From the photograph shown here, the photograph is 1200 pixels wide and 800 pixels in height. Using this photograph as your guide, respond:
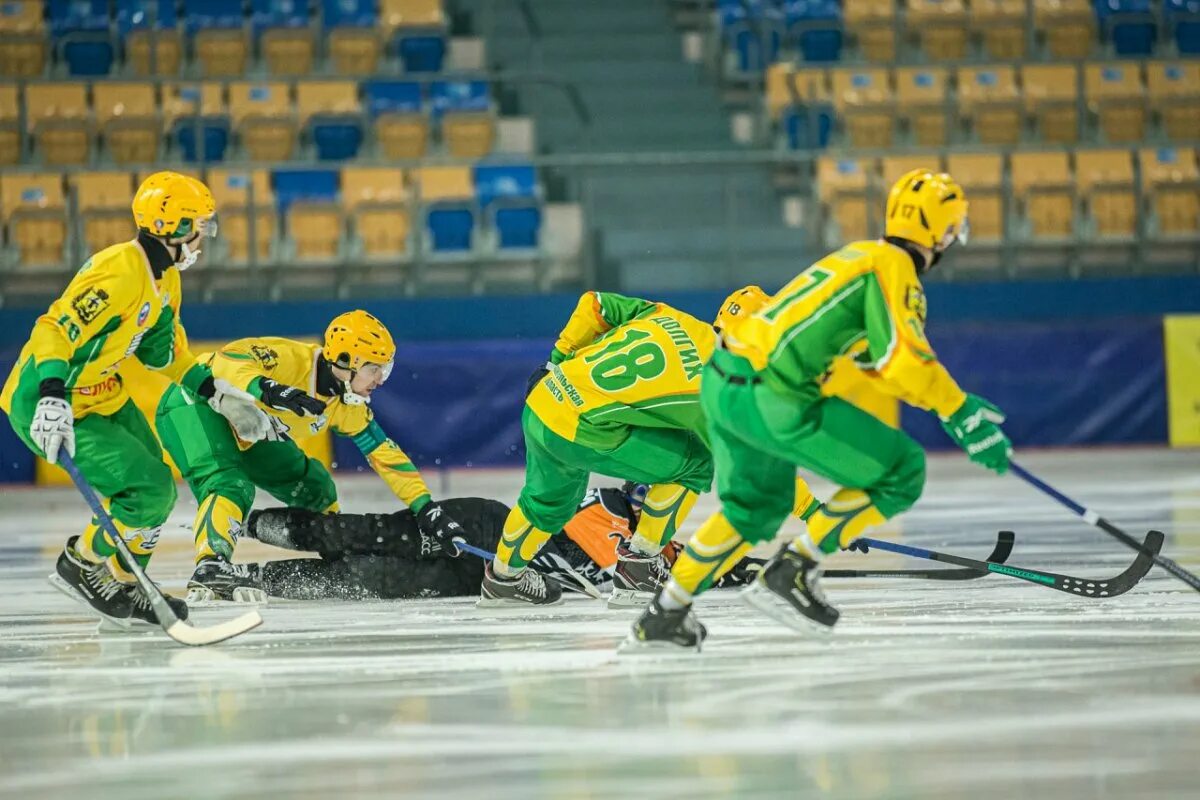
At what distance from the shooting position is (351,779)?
13.1ft

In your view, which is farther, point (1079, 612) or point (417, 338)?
point (417, 338)

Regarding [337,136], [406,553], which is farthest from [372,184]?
[406,553]

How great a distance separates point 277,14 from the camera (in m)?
18.4

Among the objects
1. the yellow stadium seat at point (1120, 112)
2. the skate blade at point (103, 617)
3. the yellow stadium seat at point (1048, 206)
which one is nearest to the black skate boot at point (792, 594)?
the skate blade at point (103, 617)

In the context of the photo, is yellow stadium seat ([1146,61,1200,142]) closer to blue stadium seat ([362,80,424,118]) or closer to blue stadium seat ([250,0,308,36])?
blue stadium seat ([362,80,424,118])

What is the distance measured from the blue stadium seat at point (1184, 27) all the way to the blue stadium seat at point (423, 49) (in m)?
7.59

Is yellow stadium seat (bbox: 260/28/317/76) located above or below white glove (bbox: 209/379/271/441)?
above

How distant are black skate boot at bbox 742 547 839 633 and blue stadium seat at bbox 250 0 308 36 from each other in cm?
1330

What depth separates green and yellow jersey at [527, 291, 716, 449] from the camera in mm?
7176

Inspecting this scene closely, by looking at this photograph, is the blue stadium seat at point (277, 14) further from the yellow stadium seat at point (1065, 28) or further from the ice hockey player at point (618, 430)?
the ice hockey player at point (618, 430)

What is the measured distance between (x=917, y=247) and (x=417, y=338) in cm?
1067

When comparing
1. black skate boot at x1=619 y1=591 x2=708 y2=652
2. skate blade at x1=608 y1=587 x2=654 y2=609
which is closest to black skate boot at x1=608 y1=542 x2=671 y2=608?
skate blade at x1=608 y1=587 x2=654 y2=609

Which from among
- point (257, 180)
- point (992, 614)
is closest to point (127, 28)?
point (257, 180)

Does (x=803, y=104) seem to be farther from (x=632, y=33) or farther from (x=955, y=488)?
(x=955, y=488)
